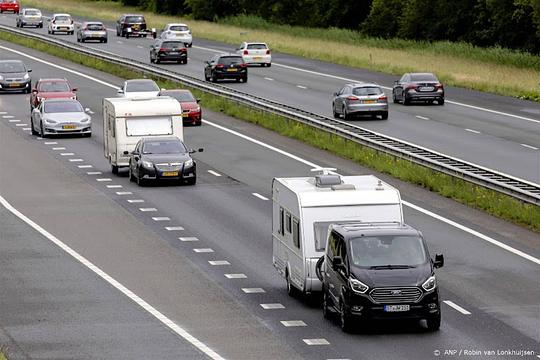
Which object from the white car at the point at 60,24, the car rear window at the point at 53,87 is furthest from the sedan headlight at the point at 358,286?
the white car at the point at 60,24

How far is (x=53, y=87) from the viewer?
68.5 m

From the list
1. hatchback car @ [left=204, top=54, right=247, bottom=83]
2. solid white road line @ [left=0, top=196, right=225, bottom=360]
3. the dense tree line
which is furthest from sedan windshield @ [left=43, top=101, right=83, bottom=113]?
the dense tree line

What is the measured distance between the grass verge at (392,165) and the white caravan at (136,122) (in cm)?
608

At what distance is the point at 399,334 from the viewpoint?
2511 cm

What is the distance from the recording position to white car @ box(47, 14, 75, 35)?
4606 inches

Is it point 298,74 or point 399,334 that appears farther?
point 298,74

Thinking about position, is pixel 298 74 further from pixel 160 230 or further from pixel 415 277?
pixel 415 277

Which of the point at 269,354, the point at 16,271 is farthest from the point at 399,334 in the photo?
the point at 16,271

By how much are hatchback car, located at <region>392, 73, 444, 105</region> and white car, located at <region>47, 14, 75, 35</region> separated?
51843 millimetres

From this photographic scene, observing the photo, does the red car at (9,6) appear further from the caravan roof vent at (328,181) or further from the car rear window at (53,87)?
the caravan roof vent at (328,181)

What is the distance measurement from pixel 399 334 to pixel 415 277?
101 cm

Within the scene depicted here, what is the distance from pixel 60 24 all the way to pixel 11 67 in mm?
39856

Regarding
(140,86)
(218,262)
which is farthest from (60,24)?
(218,262)

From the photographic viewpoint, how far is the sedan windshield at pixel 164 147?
4681 cm
